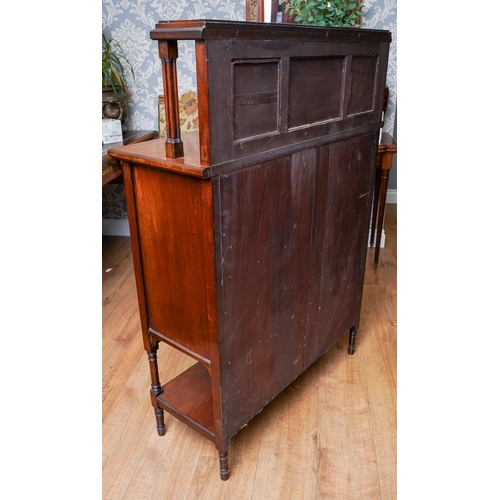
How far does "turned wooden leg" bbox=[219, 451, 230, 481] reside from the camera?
5.17 ft

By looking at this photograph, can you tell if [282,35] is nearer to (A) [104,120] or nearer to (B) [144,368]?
(B) [144,368]

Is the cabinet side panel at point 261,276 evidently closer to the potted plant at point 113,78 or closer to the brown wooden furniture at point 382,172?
the brown wooden furniture at point 382,172

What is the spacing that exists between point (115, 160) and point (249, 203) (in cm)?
163

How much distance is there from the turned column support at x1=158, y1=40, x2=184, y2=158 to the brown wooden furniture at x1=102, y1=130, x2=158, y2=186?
1.43 meters

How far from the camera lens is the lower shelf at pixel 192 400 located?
1633 millimetres

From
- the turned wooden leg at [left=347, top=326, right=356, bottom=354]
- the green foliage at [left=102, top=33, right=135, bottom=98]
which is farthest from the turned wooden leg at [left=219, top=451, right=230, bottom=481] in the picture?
the green foliage at [left=102, top=33, right=135, bottom=98]

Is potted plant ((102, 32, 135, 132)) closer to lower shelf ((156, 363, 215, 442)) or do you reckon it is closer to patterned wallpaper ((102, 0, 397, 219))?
patterned wallpaper ((102, 0, 397, 219))

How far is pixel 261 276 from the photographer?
4.88ft

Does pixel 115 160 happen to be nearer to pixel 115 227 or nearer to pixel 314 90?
pixel 115 227

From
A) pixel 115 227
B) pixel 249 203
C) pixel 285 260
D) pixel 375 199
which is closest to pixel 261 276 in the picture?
pixel 285 260

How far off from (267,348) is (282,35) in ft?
3.21

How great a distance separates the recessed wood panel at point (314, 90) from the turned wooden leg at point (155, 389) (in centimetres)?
92

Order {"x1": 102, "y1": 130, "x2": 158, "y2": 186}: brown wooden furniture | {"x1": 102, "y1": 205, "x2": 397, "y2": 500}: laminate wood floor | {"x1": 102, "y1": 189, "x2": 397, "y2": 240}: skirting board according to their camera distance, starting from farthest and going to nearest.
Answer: {"x1": 102, "y1": 189, "x2": 397, "y2": 240}: skirting board, {"x1": 102, "y1": 130, "x2": 158, "y2": 186}: brown wooden furniture, {"x1": 102, "y1": 205, "x2": 397, "y2": 500}: laminate wood floor

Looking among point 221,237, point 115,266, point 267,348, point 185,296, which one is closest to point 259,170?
point 221,237
